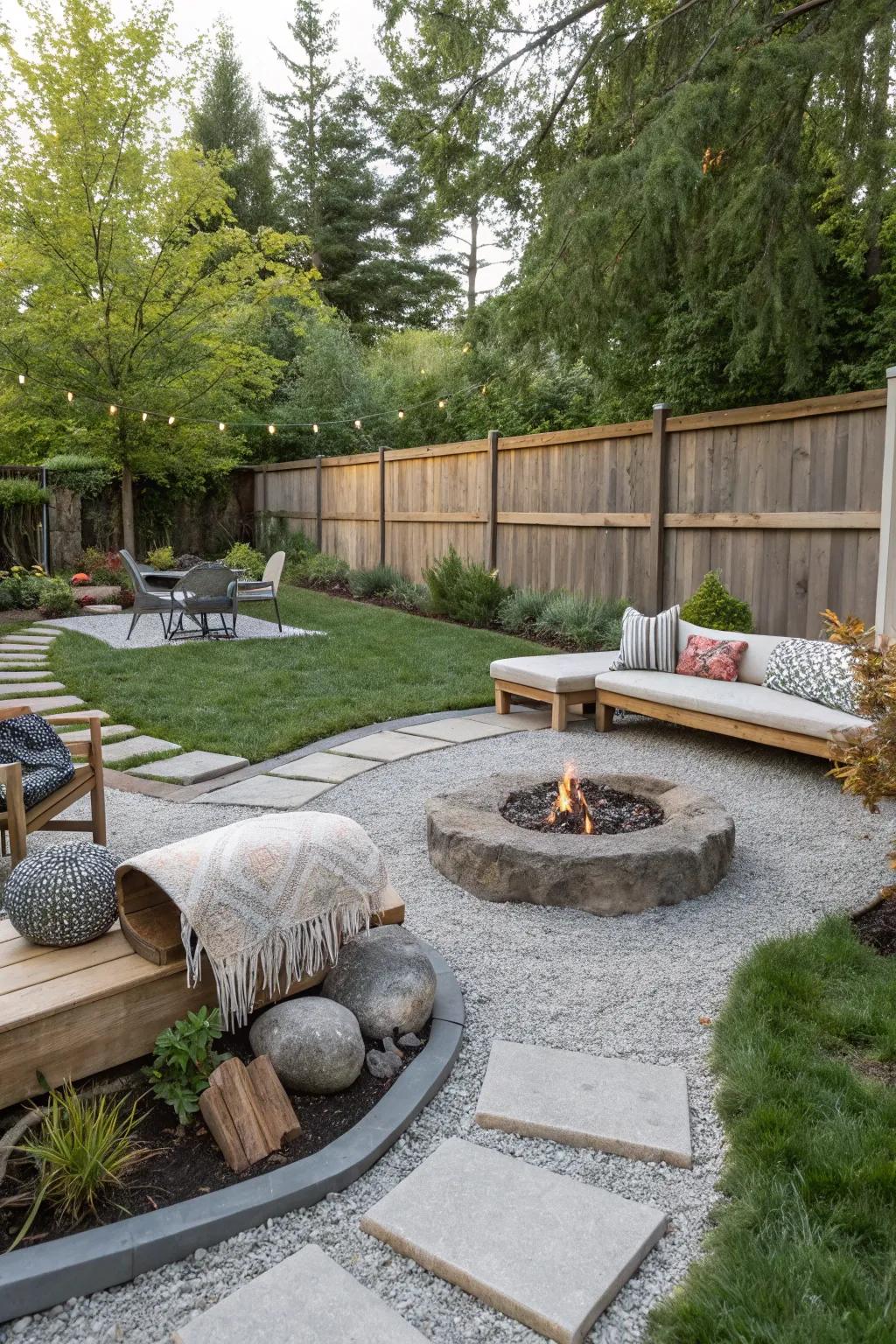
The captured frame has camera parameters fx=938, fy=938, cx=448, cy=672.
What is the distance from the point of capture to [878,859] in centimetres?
362

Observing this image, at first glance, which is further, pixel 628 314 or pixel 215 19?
pixel 215 19

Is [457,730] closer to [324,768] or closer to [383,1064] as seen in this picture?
[324,768]

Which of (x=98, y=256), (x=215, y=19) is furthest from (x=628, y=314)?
(x=215, y=19)

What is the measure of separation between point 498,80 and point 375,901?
7109mm

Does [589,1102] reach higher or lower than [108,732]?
lower

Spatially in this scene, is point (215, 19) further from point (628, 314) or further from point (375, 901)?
point (375, 901)

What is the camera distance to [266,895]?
7.02 feet

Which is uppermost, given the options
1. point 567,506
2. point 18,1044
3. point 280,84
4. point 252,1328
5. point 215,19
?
point 215,19

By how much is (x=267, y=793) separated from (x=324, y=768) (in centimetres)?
46

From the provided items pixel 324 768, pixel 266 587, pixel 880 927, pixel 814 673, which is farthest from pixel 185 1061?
pixel 266 587

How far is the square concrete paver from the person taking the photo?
5.48 meters

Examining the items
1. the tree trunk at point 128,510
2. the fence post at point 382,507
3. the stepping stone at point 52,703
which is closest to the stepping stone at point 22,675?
the stepping stone at point 52,703

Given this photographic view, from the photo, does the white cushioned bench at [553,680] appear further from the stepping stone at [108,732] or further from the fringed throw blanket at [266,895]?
the fringed throw blanket at [266,895]

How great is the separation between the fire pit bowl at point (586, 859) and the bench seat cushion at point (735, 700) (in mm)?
1103
